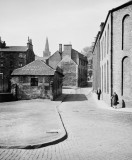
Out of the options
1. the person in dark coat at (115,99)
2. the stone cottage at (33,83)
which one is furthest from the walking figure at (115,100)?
the stone cottage at (33,83)

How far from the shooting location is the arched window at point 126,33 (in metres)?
19.3

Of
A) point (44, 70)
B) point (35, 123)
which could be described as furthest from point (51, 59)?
point (35, 123)

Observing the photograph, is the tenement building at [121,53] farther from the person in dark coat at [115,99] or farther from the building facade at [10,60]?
the building facade at [10,60]

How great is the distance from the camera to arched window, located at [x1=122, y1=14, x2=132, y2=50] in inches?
760

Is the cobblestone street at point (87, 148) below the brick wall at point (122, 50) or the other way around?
below

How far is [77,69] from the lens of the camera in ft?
168

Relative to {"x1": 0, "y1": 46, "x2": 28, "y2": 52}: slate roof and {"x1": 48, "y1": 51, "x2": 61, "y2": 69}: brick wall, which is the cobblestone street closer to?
{"x1": 0, "y1": 46, "x2": 28, "y2": 52}: slate roof

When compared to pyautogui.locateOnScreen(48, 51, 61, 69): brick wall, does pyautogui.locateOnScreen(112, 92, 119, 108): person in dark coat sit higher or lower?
lower

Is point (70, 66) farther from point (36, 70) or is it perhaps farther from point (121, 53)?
point (121, 53)

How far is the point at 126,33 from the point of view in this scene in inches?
769

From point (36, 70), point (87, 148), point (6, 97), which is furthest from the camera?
point (36, 70)

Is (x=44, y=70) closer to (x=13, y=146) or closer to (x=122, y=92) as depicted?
(x=122, y=92)

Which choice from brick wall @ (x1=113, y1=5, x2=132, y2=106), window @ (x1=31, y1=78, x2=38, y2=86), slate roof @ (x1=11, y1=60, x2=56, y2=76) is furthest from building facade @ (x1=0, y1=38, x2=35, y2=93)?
brick wall @ (x1=113, y1=5, x2=132, y2=106)

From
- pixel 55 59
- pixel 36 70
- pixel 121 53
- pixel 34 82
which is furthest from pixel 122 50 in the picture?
pixel 55 59
